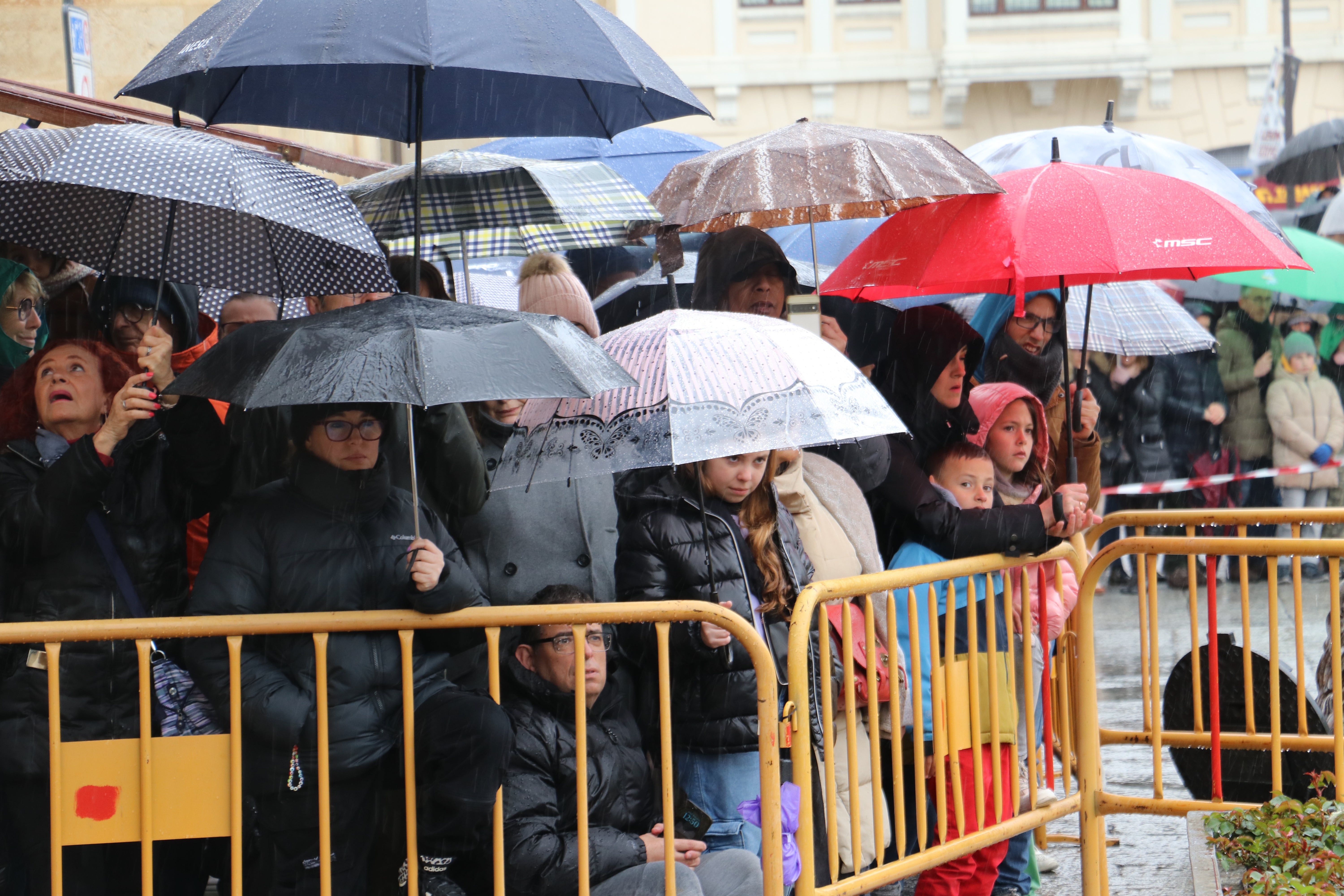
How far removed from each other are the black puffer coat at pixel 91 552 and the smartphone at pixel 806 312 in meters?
2.03

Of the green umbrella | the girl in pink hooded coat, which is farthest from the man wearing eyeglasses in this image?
the green umbrella

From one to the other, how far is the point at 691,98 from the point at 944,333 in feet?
4.89

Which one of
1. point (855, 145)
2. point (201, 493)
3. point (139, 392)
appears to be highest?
point (855, 145)

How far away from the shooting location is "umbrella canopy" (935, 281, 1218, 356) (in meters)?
6.46

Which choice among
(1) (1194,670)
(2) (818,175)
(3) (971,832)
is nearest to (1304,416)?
(1) (1194,670)

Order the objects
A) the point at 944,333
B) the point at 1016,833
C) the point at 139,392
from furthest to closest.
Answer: the point at 944,333 < the point at 1016,833 < the point at 139,392

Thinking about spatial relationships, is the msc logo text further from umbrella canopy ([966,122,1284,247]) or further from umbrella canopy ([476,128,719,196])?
umbrella canopy ([476,128,719,196])

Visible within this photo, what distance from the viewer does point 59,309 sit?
5.15 metres

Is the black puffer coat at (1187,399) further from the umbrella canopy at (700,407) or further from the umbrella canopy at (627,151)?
the umbrella canopy at (700,407)

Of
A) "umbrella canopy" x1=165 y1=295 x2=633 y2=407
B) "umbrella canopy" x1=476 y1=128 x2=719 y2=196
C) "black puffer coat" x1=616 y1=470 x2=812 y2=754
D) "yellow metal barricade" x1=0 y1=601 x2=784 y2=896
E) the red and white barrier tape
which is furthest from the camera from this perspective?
the red and white barrier tape

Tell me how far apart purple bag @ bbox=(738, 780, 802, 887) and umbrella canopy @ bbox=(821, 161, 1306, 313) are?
5.95ft

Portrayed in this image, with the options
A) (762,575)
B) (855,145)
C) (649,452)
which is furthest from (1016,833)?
(855,145)

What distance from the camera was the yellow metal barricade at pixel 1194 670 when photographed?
190 inches

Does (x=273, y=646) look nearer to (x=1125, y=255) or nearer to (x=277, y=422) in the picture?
(x=277, y=422)
